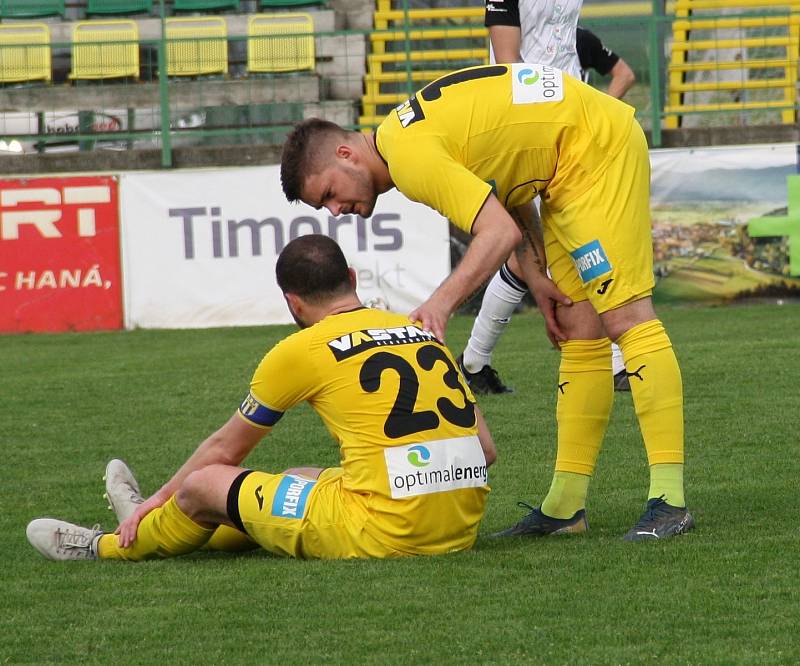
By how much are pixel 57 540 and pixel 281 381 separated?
0.88 meters

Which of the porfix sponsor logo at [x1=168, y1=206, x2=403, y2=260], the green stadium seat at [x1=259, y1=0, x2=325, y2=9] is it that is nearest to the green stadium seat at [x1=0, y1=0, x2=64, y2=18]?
the green stadium seat at [x1=259, y1=0, x2=325, y2=9]

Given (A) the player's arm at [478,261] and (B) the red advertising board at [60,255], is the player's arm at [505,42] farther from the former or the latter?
(B) the red advertising board at [60,255]

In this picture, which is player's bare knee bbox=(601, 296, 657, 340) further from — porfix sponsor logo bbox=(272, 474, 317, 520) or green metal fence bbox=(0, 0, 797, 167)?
green metal fence bbox=(0, 0, 797, 167)

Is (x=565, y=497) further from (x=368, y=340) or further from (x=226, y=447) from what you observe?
(x=226, y=447)

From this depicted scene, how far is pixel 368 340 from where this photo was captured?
13.0 feet

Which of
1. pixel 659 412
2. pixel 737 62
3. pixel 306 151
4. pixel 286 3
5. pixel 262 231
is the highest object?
pixel 286 3

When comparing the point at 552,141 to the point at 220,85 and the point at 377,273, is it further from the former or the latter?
the point at 220,85

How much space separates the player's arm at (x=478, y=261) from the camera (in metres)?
Answer: 3.84

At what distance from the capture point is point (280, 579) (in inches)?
149

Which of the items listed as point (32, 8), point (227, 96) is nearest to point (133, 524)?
point (227, 96)

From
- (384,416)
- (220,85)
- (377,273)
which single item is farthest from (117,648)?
(220,85)

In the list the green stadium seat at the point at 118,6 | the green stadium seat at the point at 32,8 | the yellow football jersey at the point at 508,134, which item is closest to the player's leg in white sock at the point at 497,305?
the yellow football jersey at the point at 508,134

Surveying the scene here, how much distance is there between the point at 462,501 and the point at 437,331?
0.46m

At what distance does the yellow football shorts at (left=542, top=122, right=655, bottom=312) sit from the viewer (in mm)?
4160
